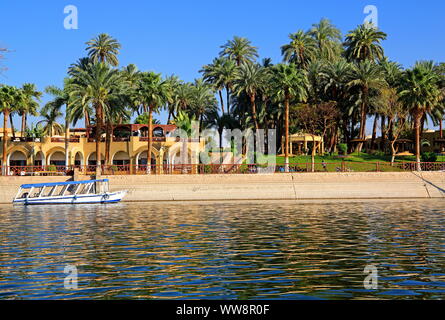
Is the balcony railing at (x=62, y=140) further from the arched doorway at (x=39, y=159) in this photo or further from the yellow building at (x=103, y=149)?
the arched doorway at (x=39, y=159)

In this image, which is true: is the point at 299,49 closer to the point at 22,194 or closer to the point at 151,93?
the point at 151,93

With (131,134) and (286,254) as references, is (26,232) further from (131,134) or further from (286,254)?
(131,134)

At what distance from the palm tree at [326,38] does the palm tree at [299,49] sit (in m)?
5.08

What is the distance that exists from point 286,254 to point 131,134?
63.4 meters

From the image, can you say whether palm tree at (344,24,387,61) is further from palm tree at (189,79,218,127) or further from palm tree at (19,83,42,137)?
palm tree at (19,83,42,137)

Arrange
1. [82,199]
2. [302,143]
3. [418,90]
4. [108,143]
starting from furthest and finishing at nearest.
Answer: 1. [302,143]
2. [108,143]
3. [418,90]
4. [82,199]

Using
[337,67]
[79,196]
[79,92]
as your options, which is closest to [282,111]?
[337,67]

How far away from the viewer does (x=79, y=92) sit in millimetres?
68312

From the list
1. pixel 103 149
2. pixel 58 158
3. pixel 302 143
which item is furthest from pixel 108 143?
pixel 302 143

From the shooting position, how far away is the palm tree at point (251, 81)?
297ft

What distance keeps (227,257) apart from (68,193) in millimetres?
40800

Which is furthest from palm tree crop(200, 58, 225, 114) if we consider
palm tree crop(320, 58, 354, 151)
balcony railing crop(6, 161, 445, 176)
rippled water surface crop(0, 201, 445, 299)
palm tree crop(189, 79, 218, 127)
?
rippled water surface crop(0, 201, 445, 299)

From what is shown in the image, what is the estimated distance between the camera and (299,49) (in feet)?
334
